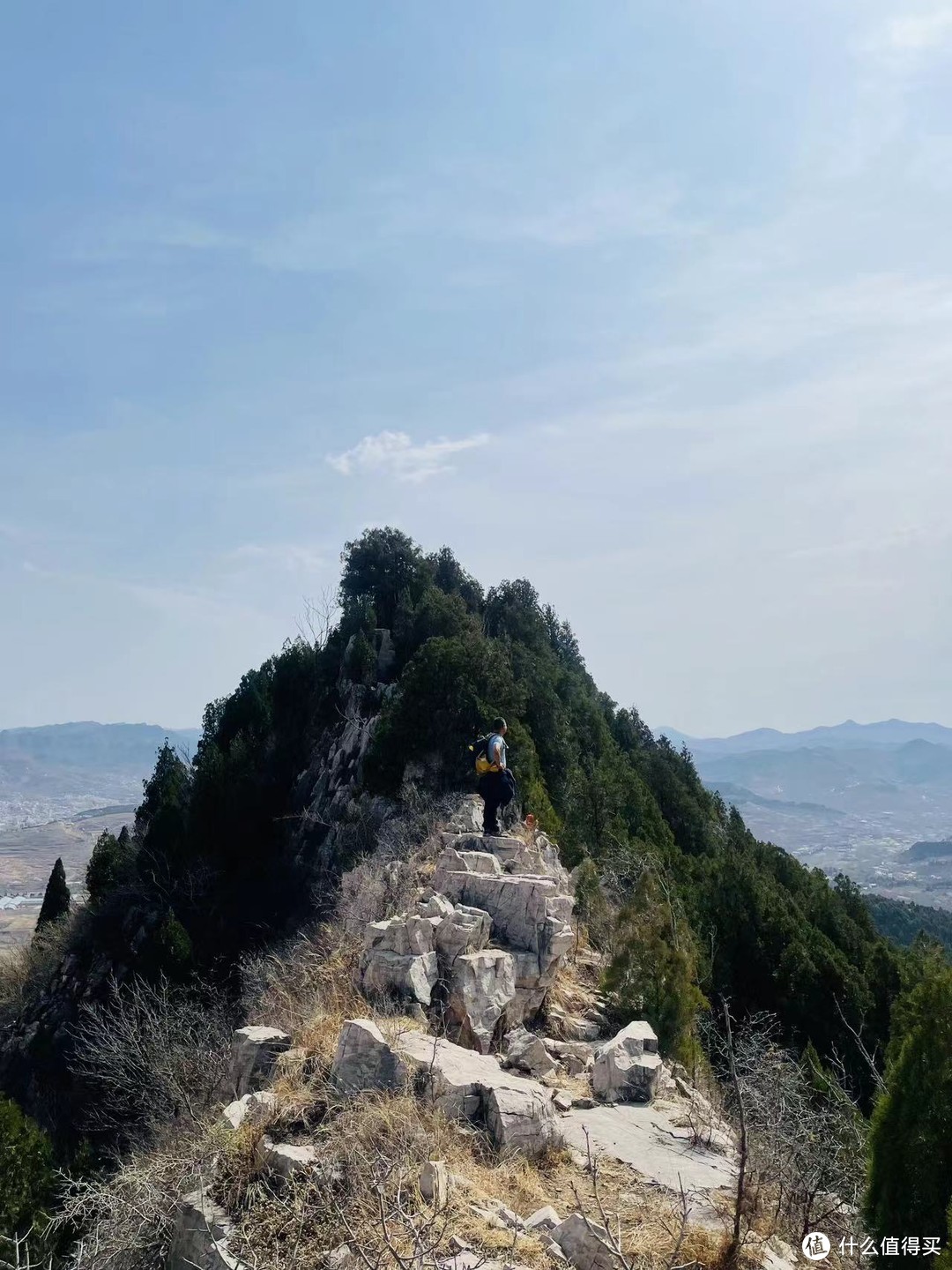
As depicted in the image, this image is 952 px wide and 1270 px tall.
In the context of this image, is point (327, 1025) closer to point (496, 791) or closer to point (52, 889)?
point (496, 791)

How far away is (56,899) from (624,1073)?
35191 millimetres

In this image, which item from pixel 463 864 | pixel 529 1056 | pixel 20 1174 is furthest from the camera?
pixel 463 864

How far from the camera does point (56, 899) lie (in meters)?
37.6

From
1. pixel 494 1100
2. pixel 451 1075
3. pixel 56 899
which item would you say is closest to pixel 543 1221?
pixel 494 1100

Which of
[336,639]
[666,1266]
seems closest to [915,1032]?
[666,1266]

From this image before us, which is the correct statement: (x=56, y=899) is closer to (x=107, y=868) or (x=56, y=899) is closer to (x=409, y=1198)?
(x=107, y=868)

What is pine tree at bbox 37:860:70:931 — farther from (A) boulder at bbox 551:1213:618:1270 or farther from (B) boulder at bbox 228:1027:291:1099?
(A) boulder at bbox 551:1213:618:1270

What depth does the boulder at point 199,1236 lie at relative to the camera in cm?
564

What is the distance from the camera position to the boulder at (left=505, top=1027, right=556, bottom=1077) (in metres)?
9.00

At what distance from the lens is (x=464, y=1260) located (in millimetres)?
5246

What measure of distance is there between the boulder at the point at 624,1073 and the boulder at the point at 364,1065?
8.63 feet

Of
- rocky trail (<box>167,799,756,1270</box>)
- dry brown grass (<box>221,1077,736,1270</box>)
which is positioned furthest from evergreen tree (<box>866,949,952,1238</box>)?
dry brown grass (<box>221,1077,736,1270</box>)

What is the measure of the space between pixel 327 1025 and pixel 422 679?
54.8 ft

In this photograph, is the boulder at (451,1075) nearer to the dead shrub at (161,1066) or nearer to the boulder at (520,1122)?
the boulder at (520,1122)
